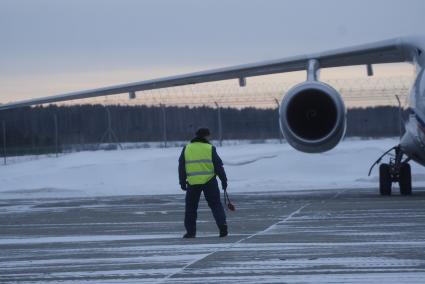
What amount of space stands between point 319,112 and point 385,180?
110 inches

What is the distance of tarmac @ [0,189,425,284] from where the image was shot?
920 centimetres

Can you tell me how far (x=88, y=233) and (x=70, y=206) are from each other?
21.3ft

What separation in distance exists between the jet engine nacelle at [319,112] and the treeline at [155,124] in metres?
18.6

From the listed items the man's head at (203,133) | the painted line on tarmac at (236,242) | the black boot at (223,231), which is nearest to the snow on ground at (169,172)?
the painted line on tarmac at (236,242)

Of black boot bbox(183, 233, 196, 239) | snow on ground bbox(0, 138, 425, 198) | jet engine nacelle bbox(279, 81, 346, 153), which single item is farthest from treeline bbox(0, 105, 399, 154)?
black boot bbox(183, 233, 196, 239)

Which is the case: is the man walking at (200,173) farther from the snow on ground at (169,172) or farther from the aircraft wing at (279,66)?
the snow on ground at (169,172)

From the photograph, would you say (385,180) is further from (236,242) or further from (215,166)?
(236,242)

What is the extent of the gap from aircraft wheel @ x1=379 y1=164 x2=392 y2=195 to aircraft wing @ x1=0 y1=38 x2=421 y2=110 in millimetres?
2134

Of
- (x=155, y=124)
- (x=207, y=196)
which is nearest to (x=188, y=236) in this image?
(x=207, y=196)

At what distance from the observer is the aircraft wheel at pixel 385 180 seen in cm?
2059

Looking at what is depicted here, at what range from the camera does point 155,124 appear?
3925 centimetres

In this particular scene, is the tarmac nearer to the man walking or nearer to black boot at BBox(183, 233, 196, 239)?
black boot at BBox(183, 233, 196, 239)

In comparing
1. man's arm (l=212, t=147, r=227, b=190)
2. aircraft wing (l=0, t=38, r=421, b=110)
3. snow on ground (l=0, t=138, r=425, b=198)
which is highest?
aircraft wing (l=0, t=38, r=421, b=110)

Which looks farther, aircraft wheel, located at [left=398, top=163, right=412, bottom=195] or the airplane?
aircraft wheel, located at [left=398, top=163, right=412, bottom=195]
